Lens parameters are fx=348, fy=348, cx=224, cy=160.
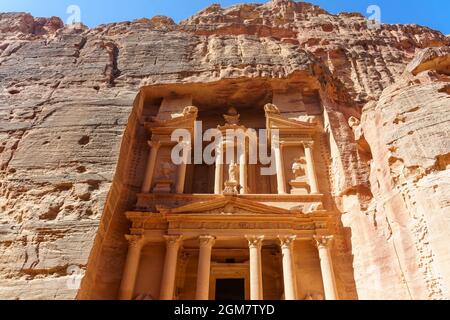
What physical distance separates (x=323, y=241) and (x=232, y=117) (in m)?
6.09

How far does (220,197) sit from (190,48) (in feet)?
24.8

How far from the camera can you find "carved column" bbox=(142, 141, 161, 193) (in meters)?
10.7

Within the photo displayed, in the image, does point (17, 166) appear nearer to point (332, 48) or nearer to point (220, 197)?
point (220, 197)

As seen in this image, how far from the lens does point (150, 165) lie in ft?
37.1

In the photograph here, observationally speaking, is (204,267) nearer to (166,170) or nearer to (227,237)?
(227,237)

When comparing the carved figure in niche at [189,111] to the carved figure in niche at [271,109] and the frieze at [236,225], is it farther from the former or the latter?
the frieze at [236,225]

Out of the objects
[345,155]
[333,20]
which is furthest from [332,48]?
[345,155]

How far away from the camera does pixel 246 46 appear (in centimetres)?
1479

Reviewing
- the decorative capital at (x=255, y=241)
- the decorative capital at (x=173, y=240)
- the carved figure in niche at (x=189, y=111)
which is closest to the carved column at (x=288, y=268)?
the decorative capital at (x=255, y=241)

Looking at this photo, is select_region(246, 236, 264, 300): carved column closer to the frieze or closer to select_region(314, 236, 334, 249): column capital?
the frieze

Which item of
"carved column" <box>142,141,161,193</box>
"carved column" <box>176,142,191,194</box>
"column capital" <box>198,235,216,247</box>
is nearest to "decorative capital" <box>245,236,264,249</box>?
"column capital" <box>198,235,216,247</box>

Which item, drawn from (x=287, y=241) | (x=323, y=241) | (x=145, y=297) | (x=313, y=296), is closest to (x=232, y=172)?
(x=287, y=241)

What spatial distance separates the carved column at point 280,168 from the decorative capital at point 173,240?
11.4 feet

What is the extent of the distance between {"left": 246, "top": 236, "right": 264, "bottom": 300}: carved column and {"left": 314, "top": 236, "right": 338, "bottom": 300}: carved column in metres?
1.54
